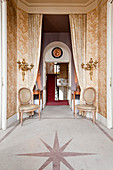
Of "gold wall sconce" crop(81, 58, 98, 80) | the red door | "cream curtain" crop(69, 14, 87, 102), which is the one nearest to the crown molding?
"cream curtain" crop(69, 14, 87, 102)

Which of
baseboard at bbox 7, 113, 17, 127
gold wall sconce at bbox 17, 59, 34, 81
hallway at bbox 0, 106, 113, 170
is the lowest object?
hallway at bbox 0, 106, 113, 170

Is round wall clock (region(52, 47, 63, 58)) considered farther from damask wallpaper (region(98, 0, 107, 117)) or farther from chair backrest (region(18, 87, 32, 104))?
chair backrest (region(18, 87, 32, 104))

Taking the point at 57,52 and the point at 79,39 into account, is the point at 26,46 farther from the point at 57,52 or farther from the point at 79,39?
the point at 57,52

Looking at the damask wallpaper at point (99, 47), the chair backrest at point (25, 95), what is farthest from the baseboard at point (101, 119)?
the chair backrest at point (25, 95)

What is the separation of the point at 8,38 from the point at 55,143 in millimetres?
2941

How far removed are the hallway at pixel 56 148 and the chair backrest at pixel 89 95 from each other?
93 centimetres

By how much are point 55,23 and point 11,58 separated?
9.52 ft

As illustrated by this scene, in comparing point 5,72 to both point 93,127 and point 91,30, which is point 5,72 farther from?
point 91,30

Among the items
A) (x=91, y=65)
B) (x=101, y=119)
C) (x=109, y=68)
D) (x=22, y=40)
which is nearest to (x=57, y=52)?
(x=22, y=40)

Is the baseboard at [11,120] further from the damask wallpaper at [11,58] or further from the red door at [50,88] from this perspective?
the red door at [50,88]

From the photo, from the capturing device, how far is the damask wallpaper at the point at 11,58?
339 centimetres

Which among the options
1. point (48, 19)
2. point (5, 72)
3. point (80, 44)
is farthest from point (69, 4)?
point (5, 72)

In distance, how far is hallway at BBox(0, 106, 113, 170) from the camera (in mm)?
1729

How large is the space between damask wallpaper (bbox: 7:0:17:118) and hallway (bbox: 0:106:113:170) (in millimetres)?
764
